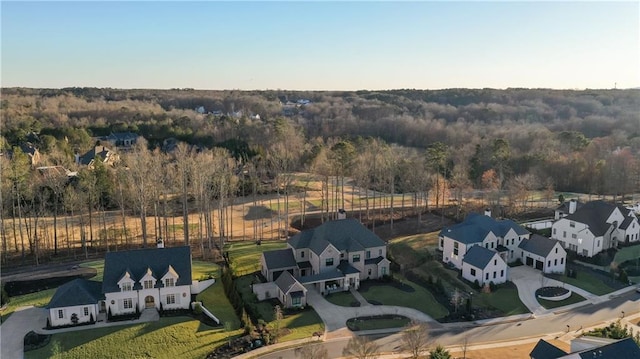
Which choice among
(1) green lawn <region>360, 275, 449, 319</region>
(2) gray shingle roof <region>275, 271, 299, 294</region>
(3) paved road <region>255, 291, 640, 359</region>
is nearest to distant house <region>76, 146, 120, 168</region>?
(2) gray shingle roof <region>275, 271, 299, 294</region>

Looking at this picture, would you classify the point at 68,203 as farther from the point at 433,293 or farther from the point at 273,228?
the point at 433,293

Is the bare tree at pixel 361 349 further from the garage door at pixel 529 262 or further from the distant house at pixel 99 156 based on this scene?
the distant house at pixel 99 156

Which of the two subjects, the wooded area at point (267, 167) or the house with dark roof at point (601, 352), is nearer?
the house with dark roof at point (601, 352)

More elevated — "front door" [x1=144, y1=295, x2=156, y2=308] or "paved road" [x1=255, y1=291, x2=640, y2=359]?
"front door" [x1=144, y1=295, x2=156, y2=308]

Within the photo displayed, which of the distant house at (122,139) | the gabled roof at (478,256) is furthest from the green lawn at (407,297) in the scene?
the distant house at (122,139)

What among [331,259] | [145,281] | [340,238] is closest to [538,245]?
[340,238]

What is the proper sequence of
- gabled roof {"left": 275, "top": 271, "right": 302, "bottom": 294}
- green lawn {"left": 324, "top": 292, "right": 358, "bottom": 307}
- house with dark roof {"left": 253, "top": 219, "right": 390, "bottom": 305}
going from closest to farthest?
gabled roof {"left": 275, "top": 271, "right": 302, "bottom": 294}
green lawn {"left": 324, "top": 292, "right": 358, "bottom": 307}
house with dark roof {"left": 253, "top": 219, "right": 390, "bottom": 305}

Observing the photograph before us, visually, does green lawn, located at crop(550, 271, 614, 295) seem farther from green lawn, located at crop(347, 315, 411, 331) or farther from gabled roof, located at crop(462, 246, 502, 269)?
green lawn, located at crop(347, 315, 411, 331)
